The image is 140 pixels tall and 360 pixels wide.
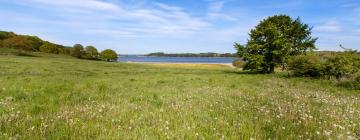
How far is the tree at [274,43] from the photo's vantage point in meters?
38.8

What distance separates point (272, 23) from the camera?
1614 inches

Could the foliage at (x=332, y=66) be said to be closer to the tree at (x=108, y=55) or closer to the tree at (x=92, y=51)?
the tree at (x=108, y=55)

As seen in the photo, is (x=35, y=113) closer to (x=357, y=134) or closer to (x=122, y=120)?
(x=122, y=120)

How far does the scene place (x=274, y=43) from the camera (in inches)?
1492

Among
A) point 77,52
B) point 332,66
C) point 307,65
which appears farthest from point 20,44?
point 332,66

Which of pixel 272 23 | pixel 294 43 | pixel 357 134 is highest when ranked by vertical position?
pixel 272 23

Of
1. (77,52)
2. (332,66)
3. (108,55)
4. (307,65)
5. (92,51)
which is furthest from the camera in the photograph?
(92,51)

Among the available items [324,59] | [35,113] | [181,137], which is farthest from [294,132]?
[324,59]

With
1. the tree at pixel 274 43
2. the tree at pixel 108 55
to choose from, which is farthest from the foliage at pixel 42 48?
the tree at pixel 274 43

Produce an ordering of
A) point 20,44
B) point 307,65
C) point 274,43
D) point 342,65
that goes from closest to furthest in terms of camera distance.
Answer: point 342,65, point 307,65, point 274,43, point 20,44

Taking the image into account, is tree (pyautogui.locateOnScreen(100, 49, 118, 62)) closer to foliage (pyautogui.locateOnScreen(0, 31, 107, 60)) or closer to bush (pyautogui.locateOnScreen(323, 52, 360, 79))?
foliage (pyautogui.locateOnScreen(0, 31, 107, 60))

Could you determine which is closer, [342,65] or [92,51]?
[342,65]

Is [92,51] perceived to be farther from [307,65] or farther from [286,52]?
[307,65]

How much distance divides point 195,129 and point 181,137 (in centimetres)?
70
